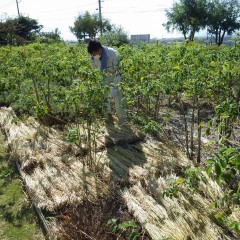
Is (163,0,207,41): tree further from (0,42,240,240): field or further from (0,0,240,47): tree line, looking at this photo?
(0,42,240,240): field

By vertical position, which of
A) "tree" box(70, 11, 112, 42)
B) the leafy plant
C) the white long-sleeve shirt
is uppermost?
"tree" box(70, 11, 112, 42)

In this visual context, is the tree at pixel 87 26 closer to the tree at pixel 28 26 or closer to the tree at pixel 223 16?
the tree at pixel 28 26

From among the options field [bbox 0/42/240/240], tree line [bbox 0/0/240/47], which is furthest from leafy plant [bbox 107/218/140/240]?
tree line [bbox 0/0/240/47]

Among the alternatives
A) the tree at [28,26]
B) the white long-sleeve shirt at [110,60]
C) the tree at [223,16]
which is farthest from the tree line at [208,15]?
the white long-sleeve shirt at [110,60]

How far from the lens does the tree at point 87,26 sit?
33906 mm

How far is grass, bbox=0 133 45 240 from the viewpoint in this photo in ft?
9.90

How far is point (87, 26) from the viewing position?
3397 cm

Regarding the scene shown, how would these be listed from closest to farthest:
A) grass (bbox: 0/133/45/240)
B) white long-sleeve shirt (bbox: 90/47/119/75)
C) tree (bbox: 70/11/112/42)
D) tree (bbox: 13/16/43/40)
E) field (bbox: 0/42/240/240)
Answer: field (bbox: 0/42/240/240) → grass (bbox: 0/133/45/240) → white long-sleeve shirt (bbox: 90/47/119/75) → tree (bbox: 13/16/43/40) → tree (bbox: 70/11/112/42)

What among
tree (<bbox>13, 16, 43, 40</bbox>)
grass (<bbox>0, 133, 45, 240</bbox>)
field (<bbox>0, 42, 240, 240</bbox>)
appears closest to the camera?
field (<bbox>0, 42, 240, 240</bbox>)

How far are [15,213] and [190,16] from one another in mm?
33288

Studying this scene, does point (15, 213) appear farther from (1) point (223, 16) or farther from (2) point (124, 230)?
(1) point (223, 16)

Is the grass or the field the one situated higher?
the field

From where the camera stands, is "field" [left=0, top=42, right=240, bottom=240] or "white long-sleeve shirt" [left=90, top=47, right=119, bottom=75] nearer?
"field" [left=0, top=42, right=240, bottom=240]

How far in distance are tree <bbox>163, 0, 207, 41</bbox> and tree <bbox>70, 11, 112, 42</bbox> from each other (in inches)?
330
